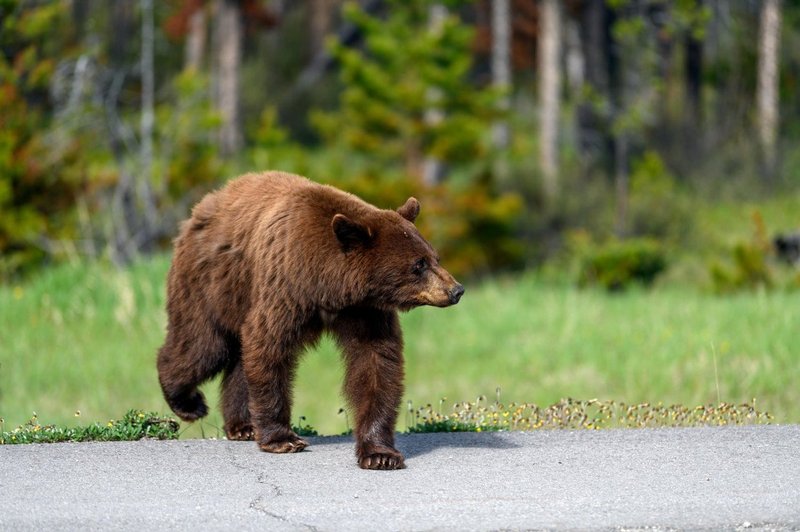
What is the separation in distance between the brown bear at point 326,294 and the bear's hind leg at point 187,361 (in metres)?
0.21

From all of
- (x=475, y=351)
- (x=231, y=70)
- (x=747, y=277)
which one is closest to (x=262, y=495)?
(x=475, y=351)

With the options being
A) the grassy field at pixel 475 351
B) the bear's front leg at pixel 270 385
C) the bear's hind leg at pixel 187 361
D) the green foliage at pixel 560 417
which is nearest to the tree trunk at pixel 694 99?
the grassy field at pixel 475 351

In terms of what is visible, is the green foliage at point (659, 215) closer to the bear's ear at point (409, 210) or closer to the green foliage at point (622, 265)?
the green foliage at point (622, 265)

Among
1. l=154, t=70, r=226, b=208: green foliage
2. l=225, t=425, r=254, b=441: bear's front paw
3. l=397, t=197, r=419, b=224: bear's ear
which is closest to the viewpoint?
l=397, t=197, r=419, b=224: bear's ear

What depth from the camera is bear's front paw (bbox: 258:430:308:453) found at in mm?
6434

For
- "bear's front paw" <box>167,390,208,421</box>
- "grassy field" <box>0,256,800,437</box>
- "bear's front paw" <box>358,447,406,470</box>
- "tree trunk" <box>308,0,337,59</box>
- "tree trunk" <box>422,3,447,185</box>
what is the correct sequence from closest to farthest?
1. "bear's front paw" <box>358,447,406,470</box>
2. "bear's front paw" <box>167,390,208,421</box>
3. "grassy field" <box>0,256,800,437</box>
4. "tree trunk" <box>422,3,447,185</box>
5. "tree trunk" <box>308,0,337,59</box>

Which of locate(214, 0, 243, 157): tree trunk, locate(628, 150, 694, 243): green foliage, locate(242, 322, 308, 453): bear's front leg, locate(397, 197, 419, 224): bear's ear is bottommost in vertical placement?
locate(628, 150, 694, 243): green foliage

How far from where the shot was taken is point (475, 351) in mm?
14195

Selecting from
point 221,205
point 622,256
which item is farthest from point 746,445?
point 622,256

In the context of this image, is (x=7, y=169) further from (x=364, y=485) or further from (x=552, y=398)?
(x=364, y=485)

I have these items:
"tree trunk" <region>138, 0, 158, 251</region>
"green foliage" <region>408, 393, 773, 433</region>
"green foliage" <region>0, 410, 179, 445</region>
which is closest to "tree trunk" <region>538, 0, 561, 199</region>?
"tree trunk" <region>138, 0, 158, 251</region>

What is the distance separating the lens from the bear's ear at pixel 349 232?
6.21 m

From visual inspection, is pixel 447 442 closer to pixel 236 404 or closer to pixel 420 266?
pixel 420 266

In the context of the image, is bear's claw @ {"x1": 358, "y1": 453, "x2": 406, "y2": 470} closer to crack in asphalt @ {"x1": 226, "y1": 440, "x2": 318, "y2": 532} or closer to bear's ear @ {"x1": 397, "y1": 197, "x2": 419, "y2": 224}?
crack in asphalt @ {"x1": 226, "y1": 440, "x2": 318, "y2": 532}
